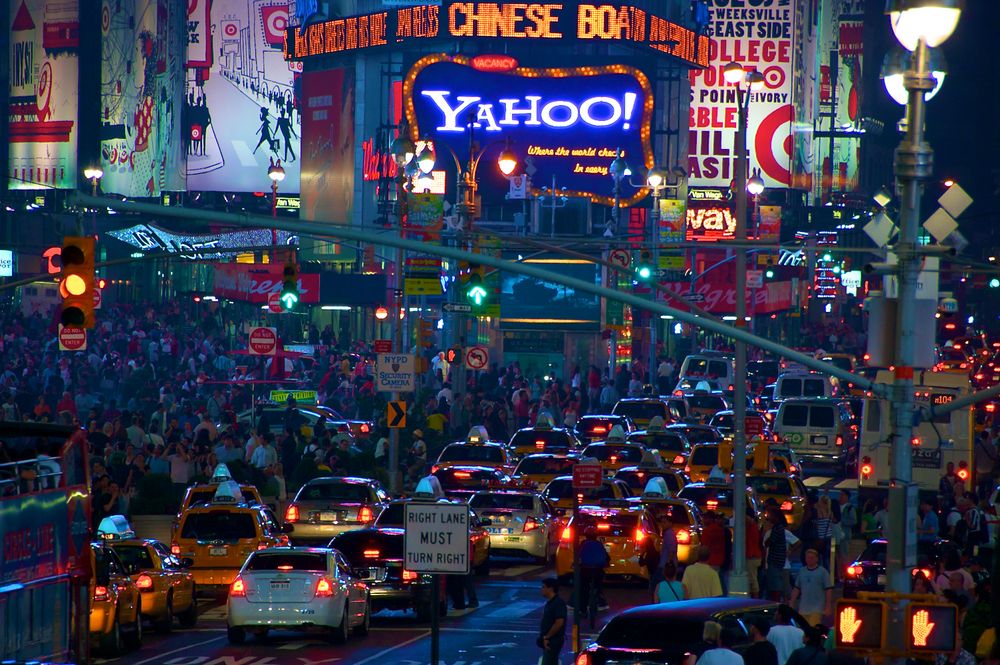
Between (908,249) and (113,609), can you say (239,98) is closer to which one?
(113,609)

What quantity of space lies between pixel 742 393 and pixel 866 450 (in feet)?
47.7

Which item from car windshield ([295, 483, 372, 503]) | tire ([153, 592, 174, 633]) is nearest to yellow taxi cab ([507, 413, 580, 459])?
car windshield ([295, 483, 372, 503])

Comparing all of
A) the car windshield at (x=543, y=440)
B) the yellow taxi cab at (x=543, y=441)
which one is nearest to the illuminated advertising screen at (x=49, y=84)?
the yellow taxi cab at (x=543, y=441)

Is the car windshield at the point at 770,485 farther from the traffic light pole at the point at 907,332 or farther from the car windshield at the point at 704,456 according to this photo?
the traffic light pole at the point at 907,332

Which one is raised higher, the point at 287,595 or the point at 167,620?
the point at 287,595

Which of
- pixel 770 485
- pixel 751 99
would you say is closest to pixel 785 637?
pixel 770 485

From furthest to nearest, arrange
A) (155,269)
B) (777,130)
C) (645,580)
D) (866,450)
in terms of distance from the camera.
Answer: (777,130) < (155,269) < (866,450) < (645,580)

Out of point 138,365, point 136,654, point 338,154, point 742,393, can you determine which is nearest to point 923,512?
point 742,393

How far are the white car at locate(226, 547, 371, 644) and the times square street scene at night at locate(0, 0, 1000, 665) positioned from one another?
5 centimetres

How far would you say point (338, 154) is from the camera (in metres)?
85.6

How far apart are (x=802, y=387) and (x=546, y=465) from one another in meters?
18.9

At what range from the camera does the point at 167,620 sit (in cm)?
2236

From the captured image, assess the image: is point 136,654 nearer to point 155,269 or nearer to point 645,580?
point 645,580

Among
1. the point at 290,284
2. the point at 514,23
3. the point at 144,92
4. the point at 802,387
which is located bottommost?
the point at 802,387
